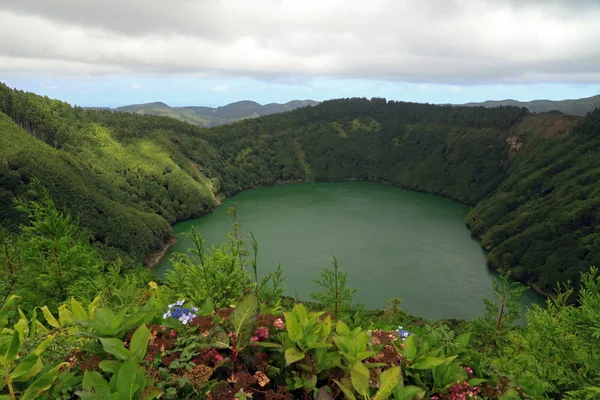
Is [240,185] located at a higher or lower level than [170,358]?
lower

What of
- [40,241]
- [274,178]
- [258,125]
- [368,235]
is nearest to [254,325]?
[40,241]

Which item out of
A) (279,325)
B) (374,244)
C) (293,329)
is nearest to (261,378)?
(293,329)

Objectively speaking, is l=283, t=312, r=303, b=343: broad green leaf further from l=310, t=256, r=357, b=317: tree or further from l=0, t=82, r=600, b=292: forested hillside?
l=0, t=82, r=600, b=292: forested hillside

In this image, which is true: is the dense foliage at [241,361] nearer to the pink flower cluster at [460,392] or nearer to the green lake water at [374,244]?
the pink flower cluster at [460,392]

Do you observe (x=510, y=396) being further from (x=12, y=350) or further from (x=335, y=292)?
(x=335, y=292)

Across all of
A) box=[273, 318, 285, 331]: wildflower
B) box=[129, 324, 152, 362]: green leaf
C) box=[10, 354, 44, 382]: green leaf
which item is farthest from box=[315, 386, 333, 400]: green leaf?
box=[10, 354, 44, 382]: green leaf

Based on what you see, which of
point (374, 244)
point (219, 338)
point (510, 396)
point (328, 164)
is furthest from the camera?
point (328, 164)

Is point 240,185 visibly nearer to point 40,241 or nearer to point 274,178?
point 274,178
